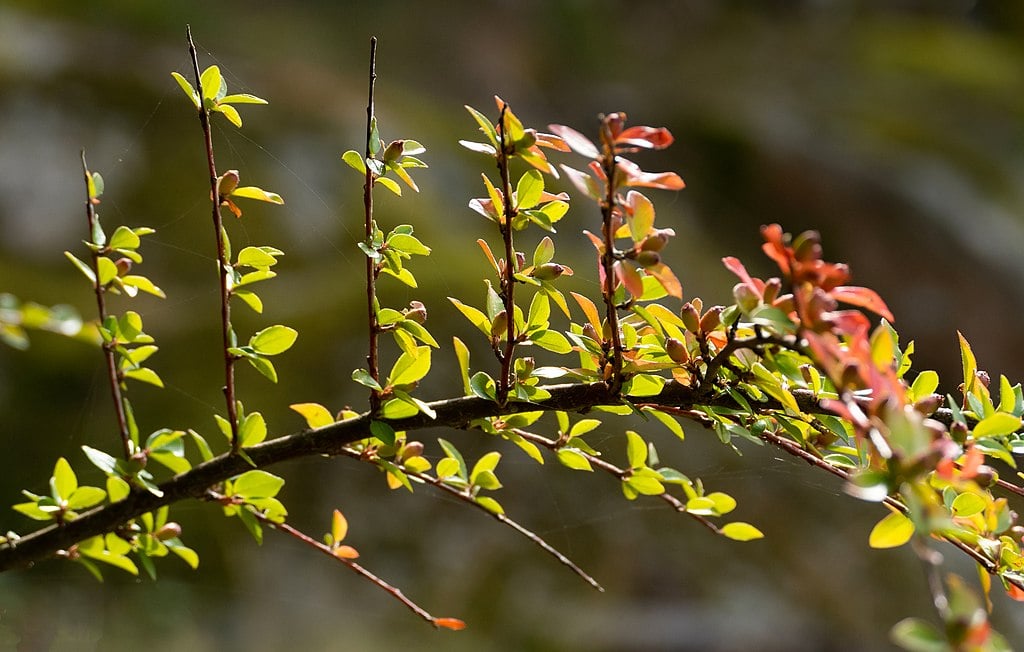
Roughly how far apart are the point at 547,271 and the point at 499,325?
3cm

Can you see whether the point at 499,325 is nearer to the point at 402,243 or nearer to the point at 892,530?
the point at 402,243

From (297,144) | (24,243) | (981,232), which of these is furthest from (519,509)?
(981,232)

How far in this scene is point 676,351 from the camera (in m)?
0.34

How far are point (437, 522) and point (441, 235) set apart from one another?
0.59m

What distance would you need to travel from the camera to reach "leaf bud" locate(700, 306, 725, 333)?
338 millimetres

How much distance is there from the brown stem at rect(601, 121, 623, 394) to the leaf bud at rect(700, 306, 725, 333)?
0.04 meters


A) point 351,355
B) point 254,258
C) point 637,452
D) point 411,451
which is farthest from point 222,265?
point 351,355

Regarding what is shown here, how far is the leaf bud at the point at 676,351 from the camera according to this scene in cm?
34

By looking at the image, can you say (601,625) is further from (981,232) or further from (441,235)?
(981,232)

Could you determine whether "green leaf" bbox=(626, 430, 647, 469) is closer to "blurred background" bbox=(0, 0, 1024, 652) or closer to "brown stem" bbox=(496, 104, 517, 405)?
"brown stem" bbox=(496, 104, 517, 405)

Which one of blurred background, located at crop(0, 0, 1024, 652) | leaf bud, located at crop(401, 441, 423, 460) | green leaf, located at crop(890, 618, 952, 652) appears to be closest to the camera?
green leaf, located at crop(890, 618, 952, 652)

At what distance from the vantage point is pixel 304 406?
0.41 meters

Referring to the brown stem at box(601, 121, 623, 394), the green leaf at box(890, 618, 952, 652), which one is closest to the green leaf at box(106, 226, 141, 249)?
the brown stem at box(601, 121, 623, 394)

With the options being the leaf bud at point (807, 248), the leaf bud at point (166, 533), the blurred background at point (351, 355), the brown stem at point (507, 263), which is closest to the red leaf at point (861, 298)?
the leaf bud at point (807, 248)
